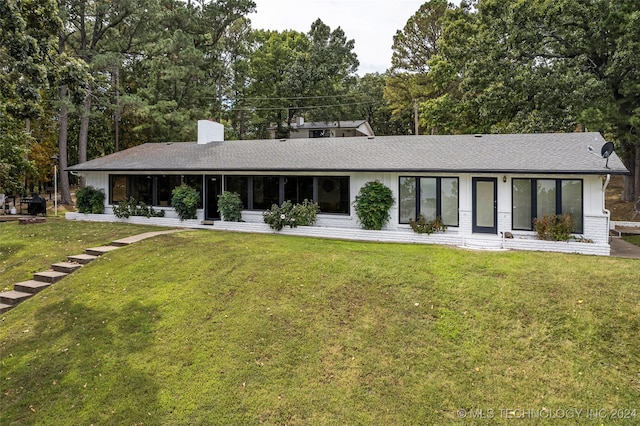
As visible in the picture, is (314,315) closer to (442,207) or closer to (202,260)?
(202,260)

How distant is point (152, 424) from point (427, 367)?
4298mm

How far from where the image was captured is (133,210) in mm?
17547

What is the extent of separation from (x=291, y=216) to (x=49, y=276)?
25.1ft

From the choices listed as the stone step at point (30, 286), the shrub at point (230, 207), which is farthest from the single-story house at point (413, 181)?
the stone step at point (30, 286)

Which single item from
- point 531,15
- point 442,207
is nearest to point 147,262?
point 442,207

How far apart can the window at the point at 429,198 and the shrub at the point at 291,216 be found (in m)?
3.35

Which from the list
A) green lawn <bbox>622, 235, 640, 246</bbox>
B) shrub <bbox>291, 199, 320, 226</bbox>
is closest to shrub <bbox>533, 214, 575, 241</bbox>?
green lawn <bbox>622, 235, 640, 246</bbox>

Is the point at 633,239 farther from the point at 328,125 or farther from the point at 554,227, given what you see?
the point at 328,125

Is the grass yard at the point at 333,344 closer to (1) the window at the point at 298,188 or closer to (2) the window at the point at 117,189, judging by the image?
(1) the window at the point at 298,188

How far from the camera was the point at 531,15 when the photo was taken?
731 inches

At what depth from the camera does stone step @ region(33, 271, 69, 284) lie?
10172 mm

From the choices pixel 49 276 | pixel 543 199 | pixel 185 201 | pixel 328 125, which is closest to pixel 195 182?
pixel 185 201

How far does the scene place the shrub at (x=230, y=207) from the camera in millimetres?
15656

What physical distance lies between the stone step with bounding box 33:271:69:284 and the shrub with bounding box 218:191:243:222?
6.34 metres
